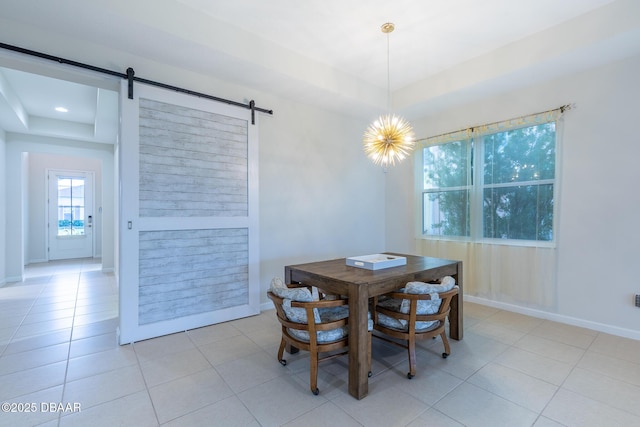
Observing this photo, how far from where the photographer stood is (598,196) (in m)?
3.01

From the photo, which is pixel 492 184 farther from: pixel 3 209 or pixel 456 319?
pixel 3 209

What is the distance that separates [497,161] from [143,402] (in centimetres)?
424

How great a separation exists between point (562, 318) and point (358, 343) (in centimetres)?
274

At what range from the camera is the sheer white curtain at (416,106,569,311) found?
130 inches

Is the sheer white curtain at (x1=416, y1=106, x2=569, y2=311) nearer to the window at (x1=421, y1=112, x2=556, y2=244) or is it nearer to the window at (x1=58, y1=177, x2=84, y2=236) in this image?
the window at (x1=421, y1=112, x2=556, y2=244)

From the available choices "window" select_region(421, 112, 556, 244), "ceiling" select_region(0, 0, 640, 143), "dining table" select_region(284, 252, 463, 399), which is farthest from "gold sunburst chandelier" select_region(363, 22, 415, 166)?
"window" select_region(421, 112, 556, 244)

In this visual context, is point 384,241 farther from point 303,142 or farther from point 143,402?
point 143,402

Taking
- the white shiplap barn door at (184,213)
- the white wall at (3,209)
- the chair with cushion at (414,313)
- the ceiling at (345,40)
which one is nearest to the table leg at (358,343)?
the chair with cushion at (414,313)

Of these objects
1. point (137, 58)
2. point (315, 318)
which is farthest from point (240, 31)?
point (315, 318)

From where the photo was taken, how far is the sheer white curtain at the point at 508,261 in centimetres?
330

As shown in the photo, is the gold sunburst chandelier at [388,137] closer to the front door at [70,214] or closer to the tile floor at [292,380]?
the tile floor at [292,380]

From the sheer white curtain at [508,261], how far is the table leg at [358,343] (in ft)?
8.37

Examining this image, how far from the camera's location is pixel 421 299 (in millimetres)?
2115

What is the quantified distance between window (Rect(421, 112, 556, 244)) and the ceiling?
61cm
